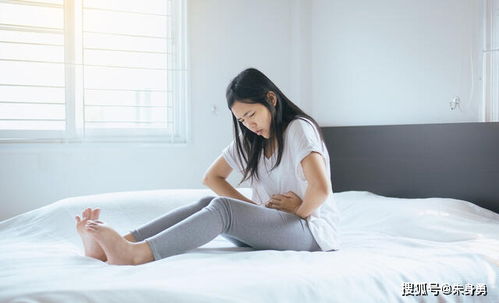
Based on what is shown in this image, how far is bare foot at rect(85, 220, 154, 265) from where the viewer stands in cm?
156

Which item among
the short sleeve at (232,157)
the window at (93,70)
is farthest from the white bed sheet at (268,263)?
the window at (93,70)

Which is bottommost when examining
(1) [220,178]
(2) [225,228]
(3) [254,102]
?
(2) [225,228]

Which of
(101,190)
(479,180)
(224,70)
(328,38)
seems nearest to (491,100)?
(479,180)

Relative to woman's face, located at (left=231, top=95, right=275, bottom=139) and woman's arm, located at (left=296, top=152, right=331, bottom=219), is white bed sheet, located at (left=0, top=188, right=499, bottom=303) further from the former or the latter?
woman's face, located at (left=231, top=95, right=275, bottom=139)

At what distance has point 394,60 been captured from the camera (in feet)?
9.38

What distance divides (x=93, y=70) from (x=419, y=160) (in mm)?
1681

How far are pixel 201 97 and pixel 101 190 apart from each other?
0.75 metres

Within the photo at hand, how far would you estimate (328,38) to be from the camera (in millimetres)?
3322

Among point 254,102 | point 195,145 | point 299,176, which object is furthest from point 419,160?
point 195,145

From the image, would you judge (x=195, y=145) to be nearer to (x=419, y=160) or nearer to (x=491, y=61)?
(x=419, y=160)

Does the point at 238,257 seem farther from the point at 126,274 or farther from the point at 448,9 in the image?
the point at 448,9

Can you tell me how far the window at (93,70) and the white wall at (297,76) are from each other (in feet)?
0.28

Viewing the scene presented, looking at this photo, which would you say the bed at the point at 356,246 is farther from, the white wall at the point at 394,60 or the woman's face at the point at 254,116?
the woman's face at the point at 254,116

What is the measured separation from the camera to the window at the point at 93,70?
285 cm
